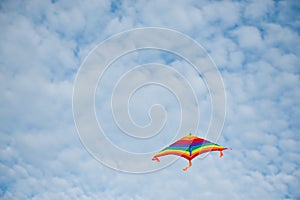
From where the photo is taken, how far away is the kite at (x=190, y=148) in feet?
40.9

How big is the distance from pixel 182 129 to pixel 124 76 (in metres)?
4.38

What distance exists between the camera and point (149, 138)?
1446cm

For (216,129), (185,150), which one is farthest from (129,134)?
(216,129)

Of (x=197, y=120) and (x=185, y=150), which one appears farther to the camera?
(x=197, y=120)

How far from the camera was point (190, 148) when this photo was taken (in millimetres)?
12547

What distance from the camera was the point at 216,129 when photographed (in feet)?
45.4

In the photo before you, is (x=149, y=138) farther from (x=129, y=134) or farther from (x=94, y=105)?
(x=94, y=105)

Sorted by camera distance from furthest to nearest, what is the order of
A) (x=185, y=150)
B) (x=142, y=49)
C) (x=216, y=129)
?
1. (x=142, y=49)
2. (x=216, y=129)
3. (x=185, y=150)

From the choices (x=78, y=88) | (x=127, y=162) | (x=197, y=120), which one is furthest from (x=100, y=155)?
(x=197, y=120)

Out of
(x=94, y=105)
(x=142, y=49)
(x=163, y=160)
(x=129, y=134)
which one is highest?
(x=142, y=49)

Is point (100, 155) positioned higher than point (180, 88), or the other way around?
point (180, 88)

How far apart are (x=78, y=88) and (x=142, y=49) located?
409cm

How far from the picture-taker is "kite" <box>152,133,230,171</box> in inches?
490

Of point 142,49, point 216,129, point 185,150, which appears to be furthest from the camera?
point 142,49
